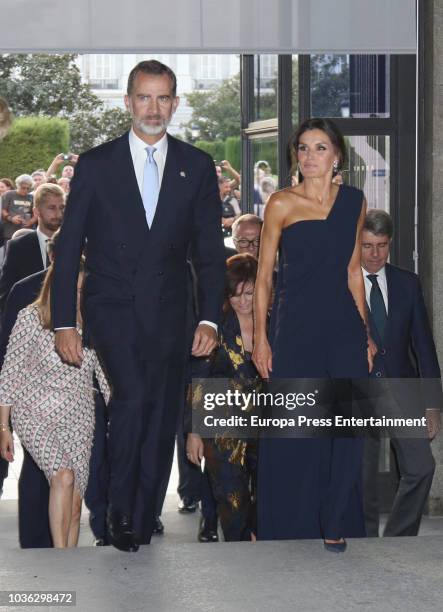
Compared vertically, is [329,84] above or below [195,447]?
above

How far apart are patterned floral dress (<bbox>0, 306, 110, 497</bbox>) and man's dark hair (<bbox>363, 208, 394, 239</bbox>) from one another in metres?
1.65

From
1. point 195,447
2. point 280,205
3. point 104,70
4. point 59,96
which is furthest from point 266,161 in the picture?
point 104,70

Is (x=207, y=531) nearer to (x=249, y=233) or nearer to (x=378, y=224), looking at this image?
(x=249, y=233)

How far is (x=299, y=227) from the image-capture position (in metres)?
5.49

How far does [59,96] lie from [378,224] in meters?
33.0

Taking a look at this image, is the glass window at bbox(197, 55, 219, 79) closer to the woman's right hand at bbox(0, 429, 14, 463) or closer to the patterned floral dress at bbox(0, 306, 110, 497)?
the woman's right hand at bbox(0, 429, 14, 463)

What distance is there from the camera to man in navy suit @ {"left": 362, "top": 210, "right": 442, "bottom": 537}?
6.73m

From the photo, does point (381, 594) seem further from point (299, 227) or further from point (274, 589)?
point (299, 227)

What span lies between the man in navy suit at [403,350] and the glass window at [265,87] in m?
2.11

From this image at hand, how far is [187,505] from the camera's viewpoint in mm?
8406

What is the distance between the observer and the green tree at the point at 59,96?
1490 inches

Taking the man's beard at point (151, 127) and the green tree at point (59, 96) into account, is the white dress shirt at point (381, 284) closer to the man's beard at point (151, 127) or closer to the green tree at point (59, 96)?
the man's beard at point (151, 127)

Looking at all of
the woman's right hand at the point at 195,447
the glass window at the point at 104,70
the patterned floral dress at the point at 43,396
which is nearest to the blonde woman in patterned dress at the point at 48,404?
the patterned floral dress at the point at 43,396

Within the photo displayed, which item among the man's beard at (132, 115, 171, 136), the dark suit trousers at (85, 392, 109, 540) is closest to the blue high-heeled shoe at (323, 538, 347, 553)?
the man's beard at (132, 115, 171, 136)
